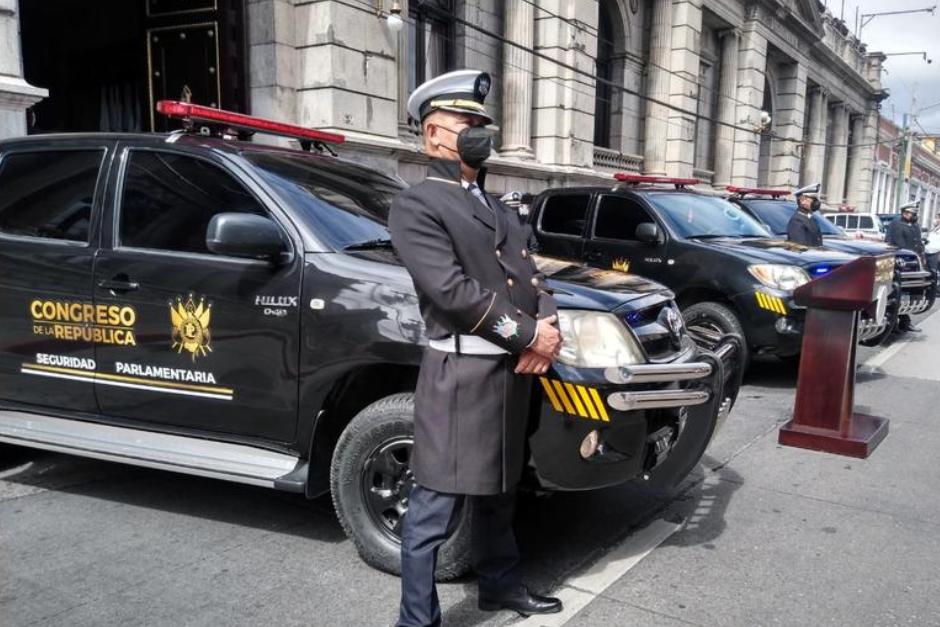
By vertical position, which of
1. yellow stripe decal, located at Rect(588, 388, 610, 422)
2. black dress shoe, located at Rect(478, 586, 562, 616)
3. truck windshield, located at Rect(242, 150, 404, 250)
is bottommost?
black dress shoe, located at Rect(478, 586, 562, 616)

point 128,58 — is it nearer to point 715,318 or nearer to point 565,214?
point 565,214

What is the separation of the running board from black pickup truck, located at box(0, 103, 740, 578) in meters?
0.01

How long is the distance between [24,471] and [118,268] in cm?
179

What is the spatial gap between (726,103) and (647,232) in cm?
1918

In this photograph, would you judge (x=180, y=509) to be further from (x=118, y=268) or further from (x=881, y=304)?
(x=881, y=304)

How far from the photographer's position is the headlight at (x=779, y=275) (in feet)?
22.5

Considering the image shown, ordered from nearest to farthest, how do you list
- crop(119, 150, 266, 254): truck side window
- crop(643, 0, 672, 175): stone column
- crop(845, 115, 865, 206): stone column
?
1. crop(119, 150, 266, 254): truck side window
2. crop(643, 0, 672, 175): stone column
3. crop(845, 115, 865, 206): stone column

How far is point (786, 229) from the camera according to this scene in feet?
34.9

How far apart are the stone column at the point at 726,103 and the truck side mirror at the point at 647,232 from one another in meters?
18.3

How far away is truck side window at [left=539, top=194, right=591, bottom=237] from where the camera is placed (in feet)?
27.5

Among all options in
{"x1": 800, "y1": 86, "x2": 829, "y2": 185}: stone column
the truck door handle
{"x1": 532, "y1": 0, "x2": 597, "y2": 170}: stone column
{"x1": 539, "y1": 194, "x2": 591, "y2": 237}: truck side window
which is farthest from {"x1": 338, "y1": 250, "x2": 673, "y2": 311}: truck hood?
{"x1": 800, "y1": 86, "x2": 829, "y2": 185}: stone column

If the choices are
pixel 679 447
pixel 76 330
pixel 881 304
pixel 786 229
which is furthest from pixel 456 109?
pixel 786 229

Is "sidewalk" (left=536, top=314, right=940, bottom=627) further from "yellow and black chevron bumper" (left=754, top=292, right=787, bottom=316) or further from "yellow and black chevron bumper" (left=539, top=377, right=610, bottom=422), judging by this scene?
"yellow and black chevron bumper" (left=754, top=292, right=787, bottom=316)

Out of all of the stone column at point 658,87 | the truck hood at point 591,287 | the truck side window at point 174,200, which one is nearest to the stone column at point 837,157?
the stone column at point 658,87
